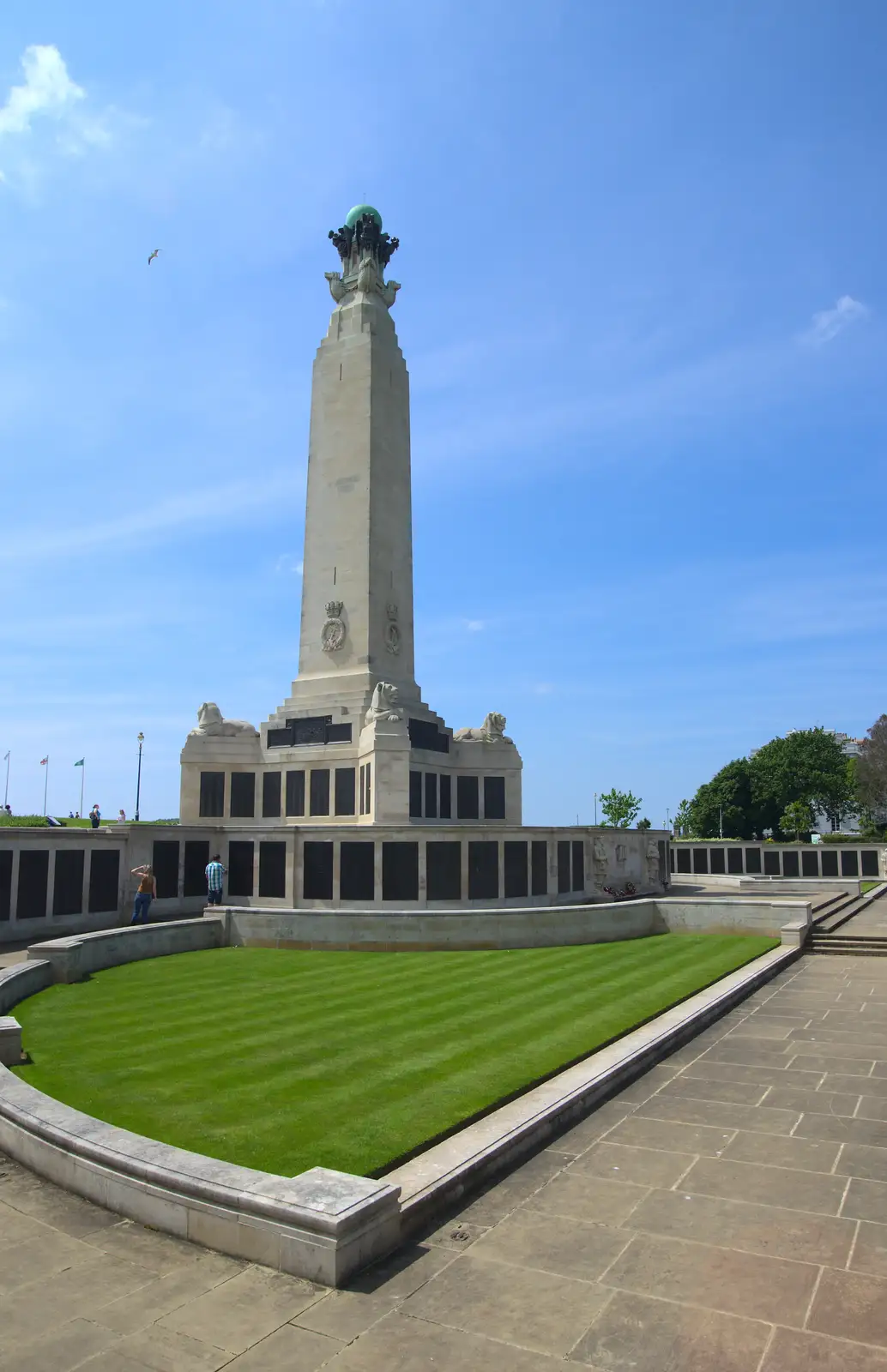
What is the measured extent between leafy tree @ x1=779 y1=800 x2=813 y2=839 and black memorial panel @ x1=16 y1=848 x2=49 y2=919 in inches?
3092

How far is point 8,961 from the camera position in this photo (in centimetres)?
2033

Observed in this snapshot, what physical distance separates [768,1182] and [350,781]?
97.5 feet

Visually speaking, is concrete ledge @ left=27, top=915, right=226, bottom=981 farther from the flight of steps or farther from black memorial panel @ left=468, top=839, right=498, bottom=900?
the flight of steps

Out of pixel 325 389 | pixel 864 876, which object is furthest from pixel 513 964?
pixel 864 876

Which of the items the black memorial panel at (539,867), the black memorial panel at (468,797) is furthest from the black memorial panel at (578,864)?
the black memorial panel at (468,797)

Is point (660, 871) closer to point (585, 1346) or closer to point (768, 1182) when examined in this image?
point (768, 1182)

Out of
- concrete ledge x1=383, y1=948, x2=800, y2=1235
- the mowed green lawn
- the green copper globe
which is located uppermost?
the green copper globe

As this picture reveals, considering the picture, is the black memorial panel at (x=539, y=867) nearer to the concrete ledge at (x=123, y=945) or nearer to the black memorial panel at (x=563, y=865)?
the black memorial panel at (x=563, y=865)

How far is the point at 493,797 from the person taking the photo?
136 feet

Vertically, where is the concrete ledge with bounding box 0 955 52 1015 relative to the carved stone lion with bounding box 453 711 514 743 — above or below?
below

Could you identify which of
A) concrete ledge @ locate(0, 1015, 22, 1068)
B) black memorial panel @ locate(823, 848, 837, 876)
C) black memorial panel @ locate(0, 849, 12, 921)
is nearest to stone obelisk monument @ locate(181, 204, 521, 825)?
black memorial panel @ locate(0, 849, 12, 921)

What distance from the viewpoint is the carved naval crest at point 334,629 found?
41.2 m

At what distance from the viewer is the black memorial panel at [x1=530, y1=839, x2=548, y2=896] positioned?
30.9 m

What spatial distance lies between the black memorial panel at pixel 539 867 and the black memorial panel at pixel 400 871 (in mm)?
4466
